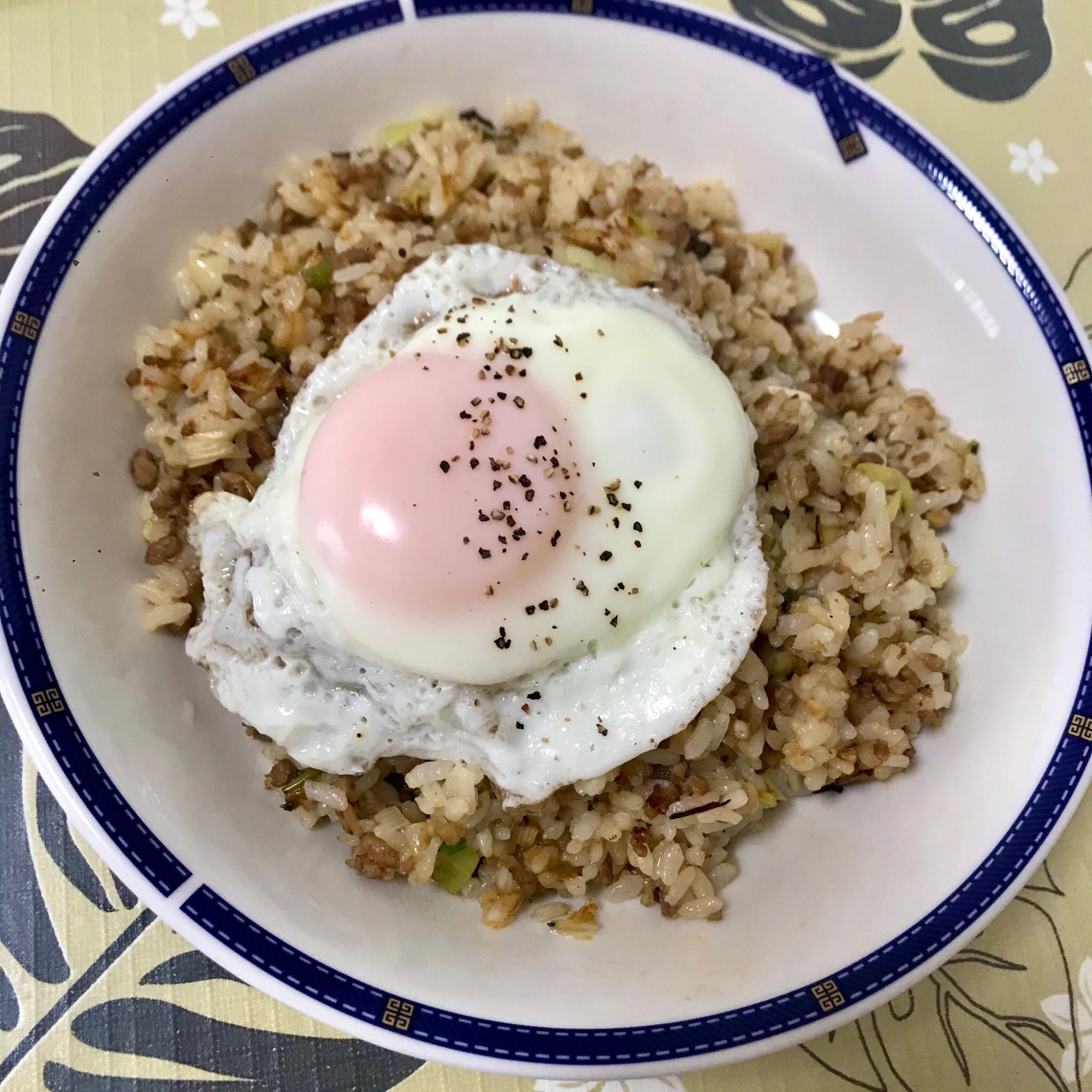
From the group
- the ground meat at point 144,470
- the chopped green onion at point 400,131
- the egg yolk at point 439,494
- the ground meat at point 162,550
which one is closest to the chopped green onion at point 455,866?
the egg yolk at point 439,494

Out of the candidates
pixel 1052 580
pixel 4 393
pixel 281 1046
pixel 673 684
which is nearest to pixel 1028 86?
pixel 1052 580

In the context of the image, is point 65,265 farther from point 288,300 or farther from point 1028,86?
point 1028,86

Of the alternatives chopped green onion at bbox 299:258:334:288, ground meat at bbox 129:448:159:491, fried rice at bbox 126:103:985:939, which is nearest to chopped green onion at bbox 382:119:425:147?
fried rice at bbox 126:103:985:939

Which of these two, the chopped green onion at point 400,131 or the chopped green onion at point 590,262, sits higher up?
the chopped green onion at point 400,131

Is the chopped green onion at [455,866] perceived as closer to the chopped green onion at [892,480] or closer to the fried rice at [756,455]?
the fried rice at [756,455]

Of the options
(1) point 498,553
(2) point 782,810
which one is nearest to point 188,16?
(1) point 498,553
